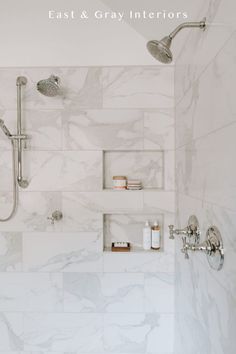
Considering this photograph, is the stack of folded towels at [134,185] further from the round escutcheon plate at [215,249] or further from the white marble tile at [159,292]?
the round escutcheon plate at [215,249]

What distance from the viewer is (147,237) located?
1.52 metres

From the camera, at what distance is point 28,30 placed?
1527mm

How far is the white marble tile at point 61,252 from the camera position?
4.98 ft

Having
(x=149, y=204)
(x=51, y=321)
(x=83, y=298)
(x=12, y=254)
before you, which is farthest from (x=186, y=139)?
(x=51, y=321)

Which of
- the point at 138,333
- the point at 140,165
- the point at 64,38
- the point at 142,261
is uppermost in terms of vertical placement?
the point at 64,38

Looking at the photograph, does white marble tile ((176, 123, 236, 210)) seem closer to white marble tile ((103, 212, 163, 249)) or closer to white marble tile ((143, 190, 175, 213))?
white marble tile ((143, 190, 175, 213))

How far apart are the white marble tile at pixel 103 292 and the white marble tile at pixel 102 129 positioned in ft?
2.75

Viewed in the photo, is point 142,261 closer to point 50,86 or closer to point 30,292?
point 30,292

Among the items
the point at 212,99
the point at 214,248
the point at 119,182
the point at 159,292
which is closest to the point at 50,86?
the point at 119,182

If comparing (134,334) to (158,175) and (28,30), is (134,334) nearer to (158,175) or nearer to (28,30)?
(158,175)

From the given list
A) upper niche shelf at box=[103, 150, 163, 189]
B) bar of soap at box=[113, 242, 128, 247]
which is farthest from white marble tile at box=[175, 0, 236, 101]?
bar of soap at box=[113, 242, 128, 247]

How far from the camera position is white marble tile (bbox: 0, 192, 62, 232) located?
1.53m

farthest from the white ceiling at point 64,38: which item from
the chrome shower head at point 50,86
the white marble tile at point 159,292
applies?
the white marble tile at point 159,292

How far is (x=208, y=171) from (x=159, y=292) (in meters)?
0.96
